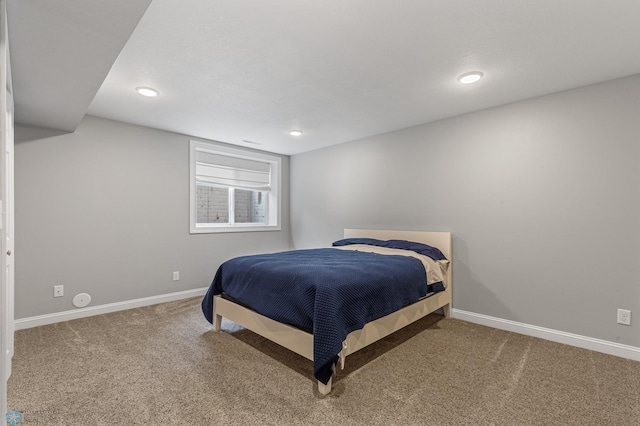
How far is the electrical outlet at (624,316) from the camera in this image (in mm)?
2402

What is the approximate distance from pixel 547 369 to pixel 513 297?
2.82 ft

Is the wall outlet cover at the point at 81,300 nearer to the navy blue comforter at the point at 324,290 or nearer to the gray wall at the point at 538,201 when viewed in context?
the navy blue comforter at the point at 324,290

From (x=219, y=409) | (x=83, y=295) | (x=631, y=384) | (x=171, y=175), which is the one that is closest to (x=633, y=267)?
(x=631, y=384)

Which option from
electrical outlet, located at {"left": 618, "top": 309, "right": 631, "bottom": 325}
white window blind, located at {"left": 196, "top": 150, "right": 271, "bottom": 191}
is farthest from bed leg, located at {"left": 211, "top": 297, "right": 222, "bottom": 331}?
electrical outlet, located at {"left": 618, "top": 309, "right": 631, "bottom": 325}

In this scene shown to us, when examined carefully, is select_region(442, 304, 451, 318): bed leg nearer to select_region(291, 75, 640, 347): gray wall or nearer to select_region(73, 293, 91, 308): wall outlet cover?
select_region(291, 75, 640, 347): gray wall

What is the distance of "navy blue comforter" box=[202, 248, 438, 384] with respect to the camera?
6.25ft

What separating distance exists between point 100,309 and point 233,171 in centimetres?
246

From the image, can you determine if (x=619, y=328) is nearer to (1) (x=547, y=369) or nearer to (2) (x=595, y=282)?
(2) (x=595, y=282)

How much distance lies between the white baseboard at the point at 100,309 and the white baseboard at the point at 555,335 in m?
3.34

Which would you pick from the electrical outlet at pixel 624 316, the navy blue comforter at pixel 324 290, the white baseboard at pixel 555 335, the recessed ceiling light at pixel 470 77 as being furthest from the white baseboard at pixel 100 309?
the electrical outlet at pixel 624 316

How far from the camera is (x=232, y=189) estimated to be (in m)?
4.84

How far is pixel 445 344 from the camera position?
104 inches

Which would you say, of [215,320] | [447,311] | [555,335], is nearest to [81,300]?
[215,320]

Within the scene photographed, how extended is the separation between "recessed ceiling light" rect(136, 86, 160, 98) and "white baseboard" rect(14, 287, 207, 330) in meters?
2.34
